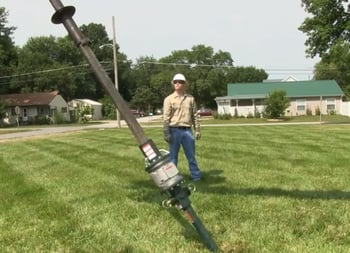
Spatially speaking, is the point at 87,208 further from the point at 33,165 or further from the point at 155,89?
the point at 155,89

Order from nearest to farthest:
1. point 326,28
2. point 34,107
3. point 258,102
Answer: point 326,28 → point 258,102 → point 34,107

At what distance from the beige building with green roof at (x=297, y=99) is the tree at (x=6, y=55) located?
31379 mm

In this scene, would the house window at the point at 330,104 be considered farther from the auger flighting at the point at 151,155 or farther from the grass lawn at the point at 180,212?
the auger flighting at the point at 151,155

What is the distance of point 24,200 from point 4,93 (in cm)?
7980

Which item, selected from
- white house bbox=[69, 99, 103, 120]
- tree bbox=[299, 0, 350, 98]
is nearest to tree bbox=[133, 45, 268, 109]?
white house bbox=[69, 99, 103, 120]

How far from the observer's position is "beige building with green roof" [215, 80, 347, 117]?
61.1 m

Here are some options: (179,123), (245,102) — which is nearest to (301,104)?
(245,102)

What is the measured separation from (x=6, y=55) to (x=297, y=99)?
4270 centimetres

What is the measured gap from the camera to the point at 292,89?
2493 inches

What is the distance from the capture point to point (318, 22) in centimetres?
3778

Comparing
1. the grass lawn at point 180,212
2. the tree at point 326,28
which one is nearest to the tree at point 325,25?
the tree at point 326,28

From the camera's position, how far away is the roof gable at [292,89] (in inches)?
2430

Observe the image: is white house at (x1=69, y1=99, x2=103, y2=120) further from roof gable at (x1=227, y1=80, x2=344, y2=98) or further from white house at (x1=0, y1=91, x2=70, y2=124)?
roof gable at (x1=227, y1=80, x2=344, y2=98)

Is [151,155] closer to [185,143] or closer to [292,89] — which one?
[185,143]
